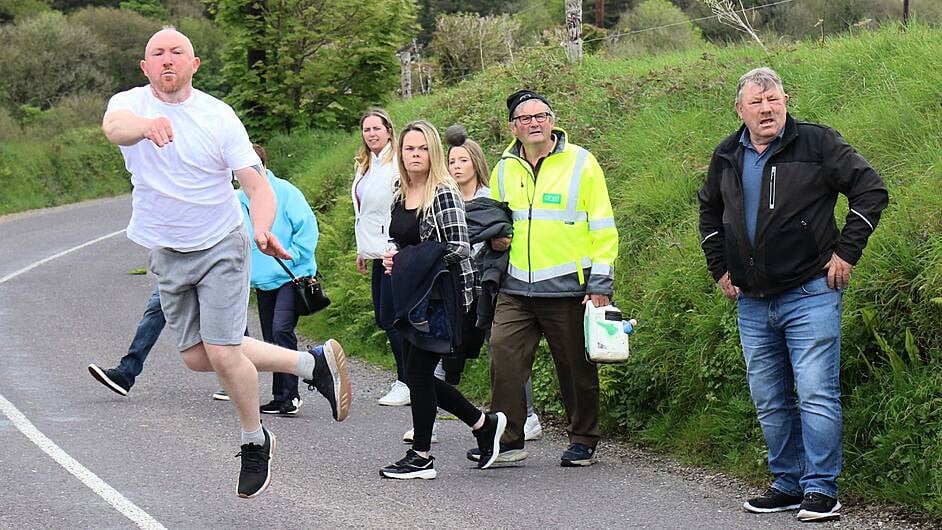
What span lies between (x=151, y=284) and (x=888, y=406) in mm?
13437

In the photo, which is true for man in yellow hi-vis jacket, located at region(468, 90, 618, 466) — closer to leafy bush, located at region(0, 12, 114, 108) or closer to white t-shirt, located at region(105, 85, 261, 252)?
white t-shirt, located at region(105, 85, 261, 252)

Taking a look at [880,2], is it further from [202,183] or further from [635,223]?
[202,183]

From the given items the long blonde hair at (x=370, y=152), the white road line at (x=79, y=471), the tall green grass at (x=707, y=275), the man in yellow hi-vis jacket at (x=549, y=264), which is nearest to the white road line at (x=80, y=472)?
the white road line at (x=79, y=471)

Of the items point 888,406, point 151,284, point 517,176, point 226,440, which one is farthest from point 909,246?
point 151,284

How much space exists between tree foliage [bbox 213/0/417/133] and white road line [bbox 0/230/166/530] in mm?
15655

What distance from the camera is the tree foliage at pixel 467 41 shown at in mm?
27547

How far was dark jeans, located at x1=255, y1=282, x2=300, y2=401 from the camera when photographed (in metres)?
9.79

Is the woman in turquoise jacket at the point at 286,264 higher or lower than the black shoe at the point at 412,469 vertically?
higher

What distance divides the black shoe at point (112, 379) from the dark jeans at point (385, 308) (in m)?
2.11

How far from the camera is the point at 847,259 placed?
6.46m

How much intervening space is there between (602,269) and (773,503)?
5.73ft

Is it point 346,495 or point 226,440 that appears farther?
point 226,440

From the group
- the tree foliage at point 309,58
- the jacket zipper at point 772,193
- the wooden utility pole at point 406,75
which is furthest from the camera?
the wooden utility pole at point 406,75

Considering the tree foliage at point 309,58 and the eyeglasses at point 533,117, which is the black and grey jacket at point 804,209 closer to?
the eyeglasses at point 533,117
